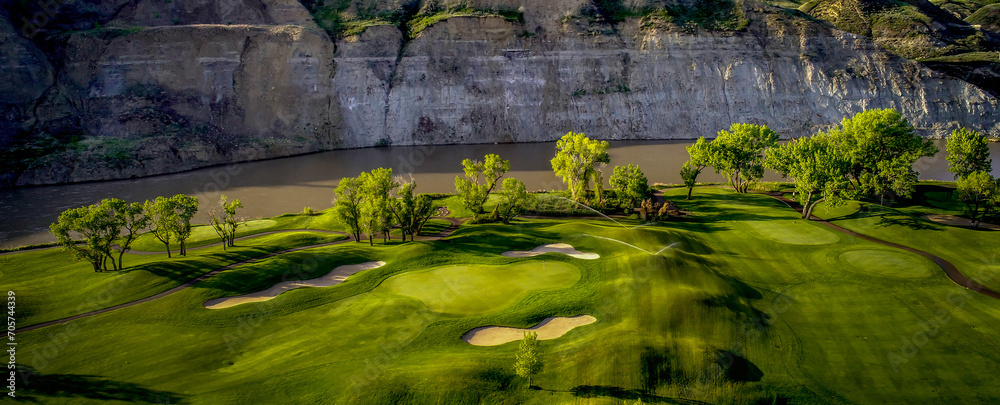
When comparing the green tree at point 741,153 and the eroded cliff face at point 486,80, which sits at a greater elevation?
the eroded cliff face at point 486,80

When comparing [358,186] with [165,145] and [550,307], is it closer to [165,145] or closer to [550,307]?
[550,307]

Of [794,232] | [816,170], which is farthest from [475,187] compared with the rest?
[816,170]

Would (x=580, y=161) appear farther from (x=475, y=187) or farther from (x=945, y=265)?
(x=945, y=265)

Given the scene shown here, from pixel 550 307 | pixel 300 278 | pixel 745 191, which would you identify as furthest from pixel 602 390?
pixel 745 191

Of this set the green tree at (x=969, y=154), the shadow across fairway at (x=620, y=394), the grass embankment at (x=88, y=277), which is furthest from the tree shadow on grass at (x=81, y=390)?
the green tree at (x=969, y=154)

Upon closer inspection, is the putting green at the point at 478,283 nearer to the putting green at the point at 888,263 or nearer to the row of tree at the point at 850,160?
the putting green at the point at 888,263
